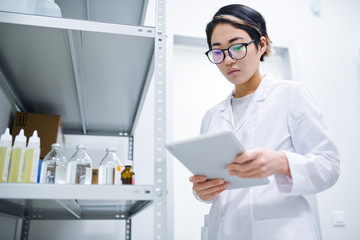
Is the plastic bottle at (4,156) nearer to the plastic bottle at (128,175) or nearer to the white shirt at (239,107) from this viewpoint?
the plastic bottle at (128,175)

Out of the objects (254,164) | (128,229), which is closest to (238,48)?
(254,164)

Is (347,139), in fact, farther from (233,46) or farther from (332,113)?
(233,46)

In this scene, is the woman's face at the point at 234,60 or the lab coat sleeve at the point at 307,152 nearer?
the lab coat sleeve at the point at 307,152

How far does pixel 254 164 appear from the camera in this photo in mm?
717

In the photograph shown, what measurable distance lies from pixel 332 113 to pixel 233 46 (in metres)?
1.48

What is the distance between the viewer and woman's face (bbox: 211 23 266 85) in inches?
40.1

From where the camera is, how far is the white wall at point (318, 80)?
196 cm

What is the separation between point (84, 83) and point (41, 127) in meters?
0.24

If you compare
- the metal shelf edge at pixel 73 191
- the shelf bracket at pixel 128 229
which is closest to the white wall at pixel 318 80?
the shelf bracket at pixel 128 229

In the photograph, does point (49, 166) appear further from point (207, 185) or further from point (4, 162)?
point (207, 185)

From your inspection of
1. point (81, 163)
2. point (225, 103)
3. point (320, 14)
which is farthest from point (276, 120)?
point (320, 14)

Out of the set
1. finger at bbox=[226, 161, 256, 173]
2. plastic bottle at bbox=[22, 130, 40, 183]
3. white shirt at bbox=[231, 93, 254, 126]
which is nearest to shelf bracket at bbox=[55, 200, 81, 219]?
plastic bottle at bbox=[22, 130, 40, 183]

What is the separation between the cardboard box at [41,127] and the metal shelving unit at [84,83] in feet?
0.32

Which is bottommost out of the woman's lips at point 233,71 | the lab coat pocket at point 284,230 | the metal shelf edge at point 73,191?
the lab coat pocket at point 284,230
